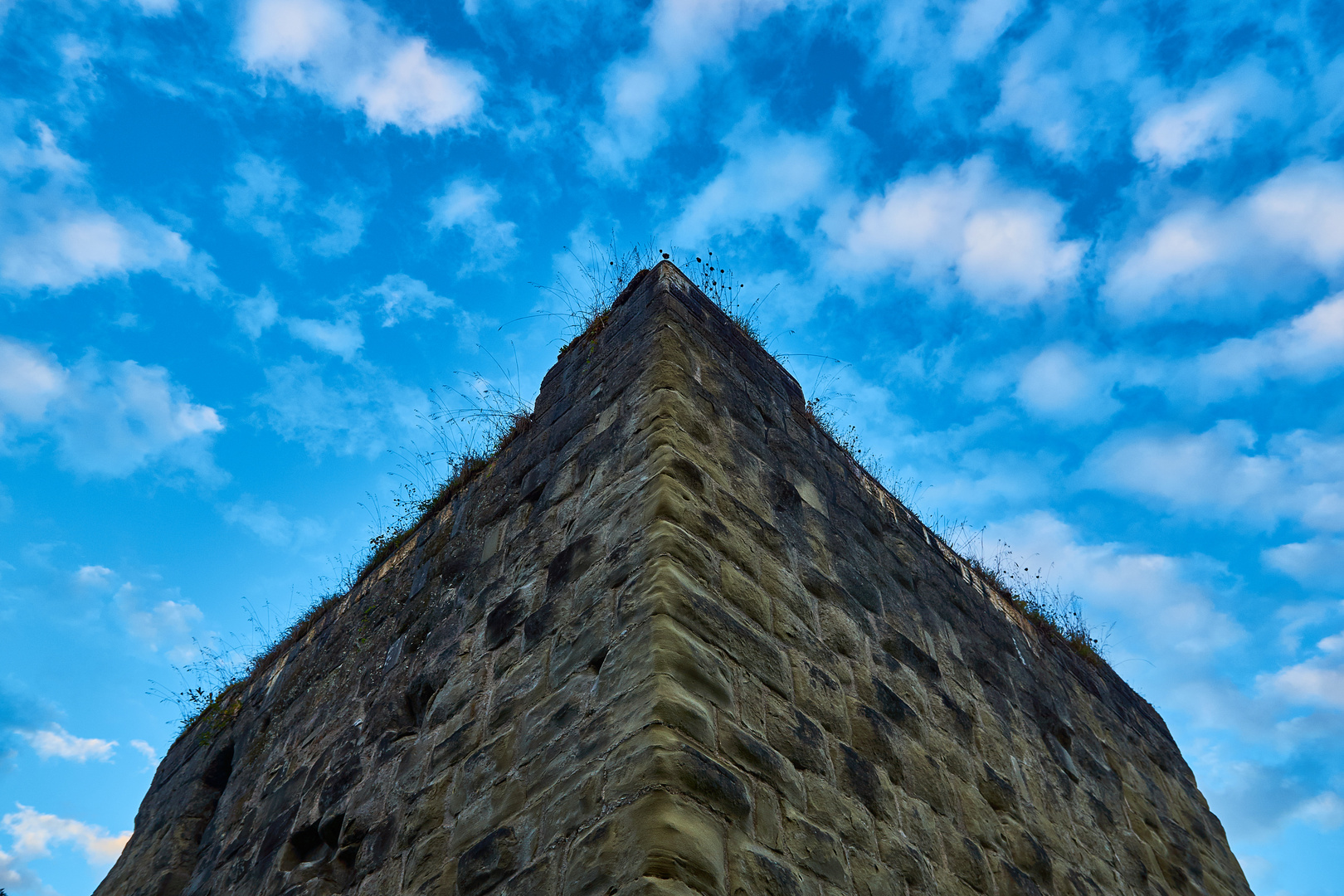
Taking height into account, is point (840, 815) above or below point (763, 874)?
above

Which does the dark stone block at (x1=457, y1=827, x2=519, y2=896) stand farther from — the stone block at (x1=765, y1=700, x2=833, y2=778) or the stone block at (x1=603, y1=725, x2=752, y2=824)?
the stone block at (x1=765, y1=700, x2=833, y2=778)

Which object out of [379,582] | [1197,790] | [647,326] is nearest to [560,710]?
[647,326]

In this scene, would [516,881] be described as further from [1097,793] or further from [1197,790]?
[1197,790]

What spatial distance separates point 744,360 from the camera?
403 cm

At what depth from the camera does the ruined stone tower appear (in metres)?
2.26

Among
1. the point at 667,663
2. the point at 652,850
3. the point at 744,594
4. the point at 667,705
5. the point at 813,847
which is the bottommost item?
the point at 652,850

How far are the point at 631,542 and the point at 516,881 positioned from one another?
94 cm

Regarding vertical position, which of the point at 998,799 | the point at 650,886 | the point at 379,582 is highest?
the point at 379,582

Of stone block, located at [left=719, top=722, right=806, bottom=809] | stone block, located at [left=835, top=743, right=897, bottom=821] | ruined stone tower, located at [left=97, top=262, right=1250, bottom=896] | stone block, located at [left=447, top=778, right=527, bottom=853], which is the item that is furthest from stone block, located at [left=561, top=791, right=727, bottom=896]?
stone block, located at [left=835, top=743, right=897, bottom=821]

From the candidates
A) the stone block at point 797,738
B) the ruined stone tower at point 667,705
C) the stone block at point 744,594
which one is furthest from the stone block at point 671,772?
the stone block at point 744,594

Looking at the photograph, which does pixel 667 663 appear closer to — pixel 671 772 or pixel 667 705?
pixel 667 705

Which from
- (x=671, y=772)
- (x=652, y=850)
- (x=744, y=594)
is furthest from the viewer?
(x=744, y=594)

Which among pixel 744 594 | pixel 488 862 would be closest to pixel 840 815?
pixel 744 594

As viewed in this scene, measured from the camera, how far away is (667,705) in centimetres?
221
